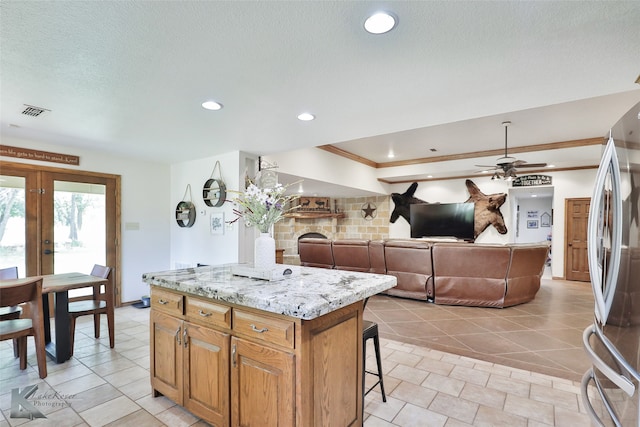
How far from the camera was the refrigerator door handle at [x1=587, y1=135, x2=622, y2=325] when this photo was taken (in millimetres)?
1164

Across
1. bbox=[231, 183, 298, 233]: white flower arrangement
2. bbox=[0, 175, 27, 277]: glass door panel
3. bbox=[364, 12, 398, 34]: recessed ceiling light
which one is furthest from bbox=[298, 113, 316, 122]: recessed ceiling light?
bbox=[0, 175, 27, 277]: glass door panel

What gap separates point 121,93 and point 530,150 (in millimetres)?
6696

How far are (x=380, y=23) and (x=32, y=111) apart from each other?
124 inches

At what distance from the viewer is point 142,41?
173cm

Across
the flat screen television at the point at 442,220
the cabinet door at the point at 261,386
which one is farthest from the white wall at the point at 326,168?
the cabinet door at the point at 261,386

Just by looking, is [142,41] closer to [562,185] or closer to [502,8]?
[502,8]

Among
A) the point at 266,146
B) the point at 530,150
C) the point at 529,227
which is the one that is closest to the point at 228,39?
the point at 266,146

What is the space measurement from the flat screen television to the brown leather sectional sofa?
114 inches

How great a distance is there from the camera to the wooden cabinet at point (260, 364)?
1417 millimetres

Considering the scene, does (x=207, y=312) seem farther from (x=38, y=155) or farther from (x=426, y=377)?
(x=38, y=155)

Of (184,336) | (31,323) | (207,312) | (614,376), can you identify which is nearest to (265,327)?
(207,312)

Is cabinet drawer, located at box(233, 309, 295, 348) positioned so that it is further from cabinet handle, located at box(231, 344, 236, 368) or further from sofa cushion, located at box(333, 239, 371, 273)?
sofa cushion, located at box(333, 239, 371, 273)

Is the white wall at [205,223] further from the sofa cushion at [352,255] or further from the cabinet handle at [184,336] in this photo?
the cabinet handle at [184,336]

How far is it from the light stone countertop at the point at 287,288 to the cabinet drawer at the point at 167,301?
2.8 inches
